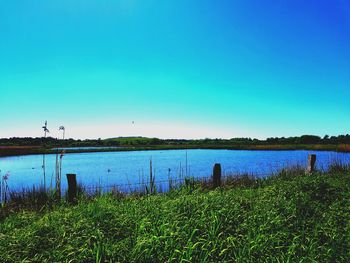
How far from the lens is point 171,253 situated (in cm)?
359

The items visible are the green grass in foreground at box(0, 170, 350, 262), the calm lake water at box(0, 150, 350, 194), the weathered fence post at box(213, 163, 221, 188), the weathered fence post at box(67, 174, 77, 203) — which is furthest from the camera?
the calm lake water at box(0, 150, 350, 194)

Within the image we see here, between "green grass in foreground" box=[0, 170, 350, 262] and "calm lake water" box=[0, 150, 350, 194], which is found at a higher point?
"green grass in foreground" box=[0, 170, 350, 262]

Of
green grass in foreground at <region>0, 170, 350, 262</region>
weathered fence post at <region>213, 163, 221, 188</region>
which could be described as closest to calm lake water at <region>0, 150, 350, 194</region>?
weathered fence post at <region>213, 163, 221, 188</region>

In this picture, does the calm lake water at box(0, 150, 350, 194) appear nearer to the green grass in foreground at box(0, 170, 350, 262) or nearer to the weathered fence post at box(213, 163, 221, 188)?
the weathered fence post at box(213, 163, 221, 188)

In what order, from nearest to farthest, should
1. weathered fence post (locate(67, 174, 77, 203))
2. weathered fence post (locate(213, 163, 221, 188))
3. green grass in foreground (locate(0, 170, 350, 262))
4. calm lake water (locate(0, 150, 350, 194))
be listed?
green grass in foreground (locate(0, 170, 350, 262))
weathered fence post (locate(67, 174, 77, 203))
weathered fence post (locate(213, 163, 221, 188))
calm lake water (locate(0, 150, 350, 194))

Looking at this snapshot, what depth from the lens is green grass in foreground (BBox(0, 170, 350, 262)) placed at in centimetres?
355

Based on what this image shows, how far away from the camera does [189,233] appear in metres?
4.18

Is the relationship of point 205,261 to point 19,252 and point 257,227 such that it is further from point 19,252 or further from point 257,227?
point 19,252

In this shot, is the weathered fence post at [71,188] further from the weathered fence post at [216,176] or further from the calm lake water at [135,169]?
the weathered fence post at [216,176]

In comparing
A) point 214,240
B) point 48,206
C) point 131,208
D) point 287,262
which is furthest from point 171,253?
point 48,206

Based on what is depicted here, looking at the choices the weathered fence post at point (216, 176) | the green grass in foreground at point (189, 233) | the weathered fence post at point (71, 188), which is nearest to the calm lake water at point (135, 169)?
the weathered fence post at point (216, 176)

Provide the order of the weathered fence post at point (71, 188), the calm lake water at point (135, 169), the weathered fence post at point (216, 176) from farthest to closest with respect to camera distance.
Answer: the calm lake water at point (135, 169) < the weathered fence post at point (216, 176) < the weathered fence post at point (71, 188)

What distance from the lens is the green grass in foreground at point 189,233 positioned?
11.7ft

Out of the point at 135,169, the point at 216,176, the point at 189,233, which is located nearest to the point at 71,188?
the point at 189,233
